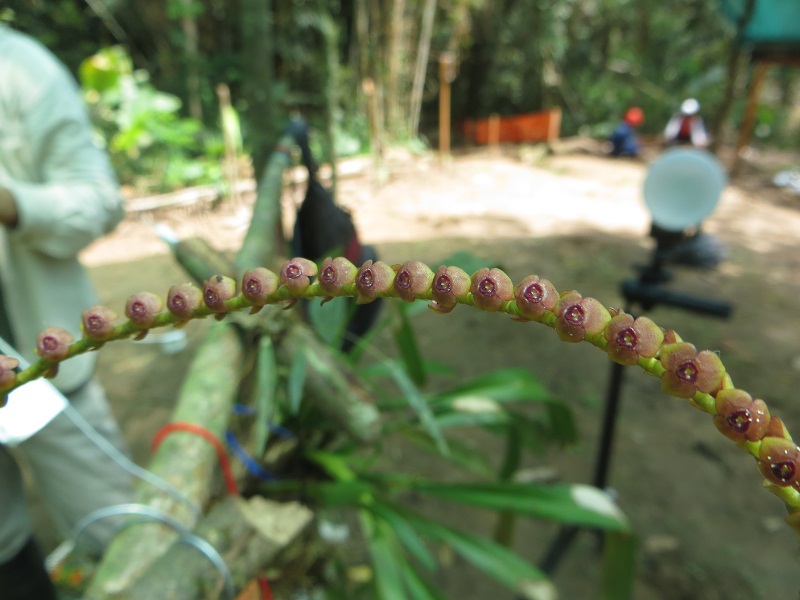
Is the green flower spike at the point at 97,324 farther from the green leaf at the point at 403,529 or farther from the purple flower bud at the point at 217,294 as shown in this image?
the green leaf at the point at 403,529

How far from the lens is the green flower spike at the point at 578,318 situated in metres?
0.25

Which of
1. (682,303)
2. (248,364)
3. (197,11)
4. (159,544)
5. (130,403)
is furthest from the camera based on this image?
(197,11)

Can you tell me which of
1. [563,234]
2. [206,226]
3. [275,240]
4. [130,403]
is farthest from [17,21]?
[563,234]

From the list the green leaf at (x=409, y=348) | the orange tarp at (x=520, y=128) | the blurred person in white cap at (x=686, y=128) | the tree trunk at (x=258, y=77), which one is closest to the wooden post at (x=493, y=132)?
the orange tarp at (x=520, y=128)

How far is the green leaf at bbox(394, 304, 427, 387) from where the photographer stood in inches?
54.4

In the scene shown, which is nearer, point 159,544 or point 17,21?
point 159,544

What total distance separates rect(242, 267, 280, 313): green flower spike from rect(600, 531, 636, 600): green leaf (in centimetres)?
130

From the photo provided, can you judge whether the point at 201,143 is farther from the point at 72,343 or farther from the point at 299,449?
the point at 72,343

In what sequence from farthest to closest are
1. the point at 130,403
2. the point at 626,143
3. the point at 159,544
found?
the point at 626,143
the point at 130,403
the point at 159,544

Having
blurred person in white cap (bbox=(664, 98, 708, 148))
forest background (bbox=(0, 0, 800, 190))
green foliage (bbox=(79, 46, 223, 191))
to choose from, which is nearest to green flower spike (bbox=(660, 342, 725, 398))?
forest background (bbox=(0, 0, 800, 190))

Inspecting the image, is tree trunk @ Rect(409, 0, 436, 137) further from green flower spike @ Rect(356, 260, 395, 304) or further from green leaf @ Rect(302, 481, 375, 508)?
green flower spike @ Rect(356, 260, 395, 304)

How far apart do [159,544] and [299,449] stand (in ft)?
2.46

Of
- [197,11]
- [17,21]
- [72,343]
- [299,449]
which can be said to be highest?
[197,11]

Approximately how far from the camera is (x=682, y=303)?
1.35 metres
